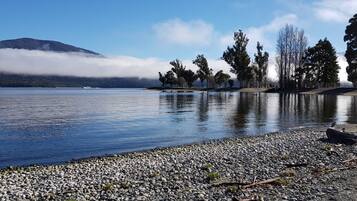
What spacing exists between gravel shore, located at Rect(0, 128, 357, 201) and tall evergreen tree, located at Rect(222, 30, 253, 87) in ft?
497

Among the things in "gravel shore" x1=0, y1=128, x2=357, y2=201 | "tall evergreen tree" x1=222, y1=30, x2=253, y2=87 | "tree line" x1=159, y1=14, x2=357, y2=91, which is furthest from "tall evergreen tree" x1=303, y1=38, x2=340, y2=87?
"gravel shore" x1=0, y1=128, x2=357, y2=201

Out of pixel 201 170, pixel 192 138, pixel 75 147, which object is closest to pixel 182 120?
pixel 192 138

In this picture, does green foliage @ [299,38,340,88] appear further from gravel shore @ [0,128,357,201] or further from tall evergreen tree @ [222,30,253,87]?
gravel shore @ [0,128,357,201]

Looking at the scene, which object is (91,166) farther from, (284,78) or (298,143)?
(284,78)

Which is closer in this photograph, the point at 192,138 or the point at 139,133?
the point at 192,138

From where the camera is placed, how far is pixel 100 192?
1559 cm

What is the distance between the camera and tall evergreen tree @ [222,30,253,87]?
175125 millimetres

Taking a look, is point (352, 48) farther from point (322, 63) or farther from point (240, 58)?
point (240, 58)

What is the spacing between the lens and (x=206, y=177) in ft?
58.0

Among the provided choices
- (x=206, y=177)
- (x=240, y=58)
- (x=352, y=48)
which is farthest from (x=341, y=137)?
(x=240, y=58)

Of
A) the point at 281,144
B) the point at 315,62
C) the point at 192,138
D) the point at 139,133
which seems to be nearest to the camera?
the point at 281,144

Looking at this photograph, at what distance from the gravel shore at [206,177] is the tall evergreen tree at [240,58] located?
15147 cm

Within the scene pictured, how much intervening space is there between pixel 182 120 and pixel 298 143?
2328 centimetres

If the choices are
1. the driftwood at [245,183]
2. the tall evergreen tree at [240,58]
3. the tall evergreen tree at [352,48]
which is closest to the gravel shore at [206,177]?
the driftwood at [245,183]
